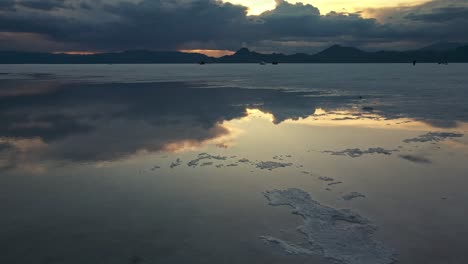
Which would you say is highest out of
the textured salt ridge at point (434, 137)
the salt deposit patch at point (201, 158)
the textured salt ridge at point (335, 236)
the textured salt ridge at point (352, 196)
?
the textured salt ridge at point (434, 137)

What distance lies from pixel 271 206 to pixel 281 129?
11.5 meters

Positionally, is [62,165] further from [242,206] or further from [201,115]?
[201,115]

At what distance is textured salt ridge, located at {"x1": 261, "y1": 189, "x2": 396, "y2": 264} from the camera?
794 cm

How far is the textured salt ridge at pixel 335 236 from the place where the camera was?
313 inches

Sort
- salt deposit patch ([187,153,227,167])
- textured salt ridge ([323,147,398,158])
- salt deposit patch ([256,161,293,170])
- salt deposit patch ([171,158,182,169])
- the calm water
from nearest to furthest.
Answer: the calm water, salt deposit patch ([256,161,293,170]), salt deposit patch ([171,158,182,169]), salt deposit patch ([187,153,227,167]), textured salt ridge ([323,147,398,158])

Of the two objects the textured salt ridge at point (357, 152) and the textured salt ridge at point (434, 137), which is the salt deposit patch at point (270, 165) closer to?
the textured salt ridge at point (357, 152)

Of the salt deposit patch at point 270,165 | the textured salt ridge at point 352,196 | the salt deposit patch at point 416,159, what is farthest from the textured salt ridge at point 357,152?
the textured salt ridge at point 352,196

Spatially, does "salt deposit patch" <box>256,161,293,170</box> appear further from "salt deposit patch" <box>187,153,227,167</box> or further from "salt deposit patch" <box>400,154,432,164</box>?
"salt deposit patch" <box>400,154,432,164</box>

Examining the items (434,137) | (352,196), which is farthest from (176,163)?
(434,137)

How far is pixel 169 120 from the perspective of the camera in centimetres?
2484

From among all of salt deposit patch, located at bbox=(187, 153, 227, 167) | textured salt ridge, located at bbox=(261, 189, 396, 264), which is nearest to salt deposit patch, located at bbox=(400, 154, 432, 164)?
textured salt ridge, located at bbox=(261, 189, 396, 264)

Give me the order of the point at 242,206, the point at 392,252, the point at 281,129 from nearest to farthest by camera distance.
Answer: the point at 392,252
the point at 242,206
the point at 281,129

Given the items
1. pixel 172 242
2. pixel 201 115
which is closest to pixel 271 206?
pixel 172 242

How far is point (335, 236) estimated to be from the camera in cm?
887
